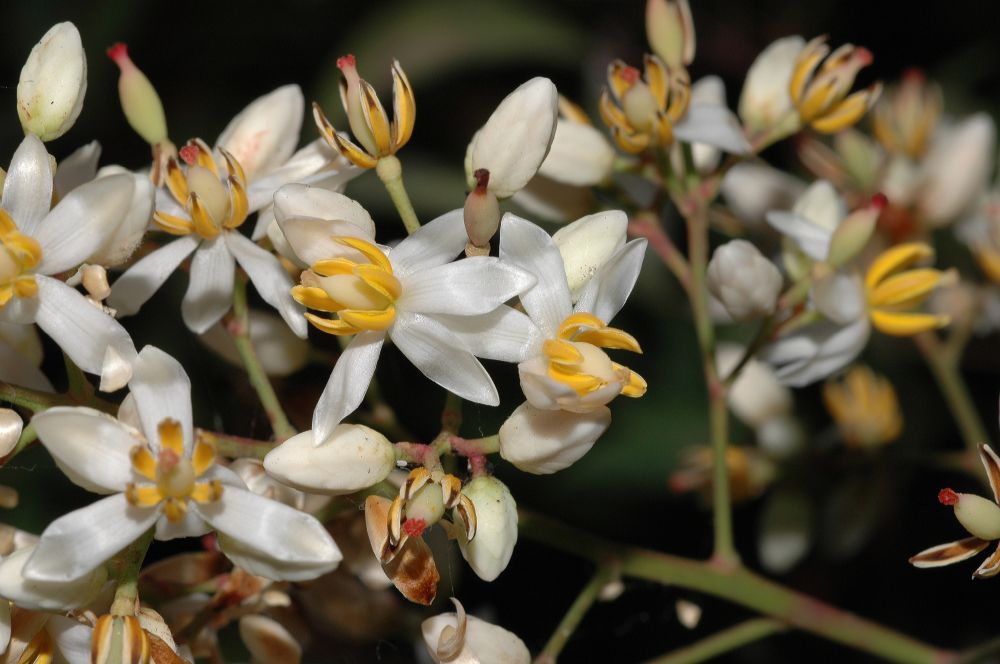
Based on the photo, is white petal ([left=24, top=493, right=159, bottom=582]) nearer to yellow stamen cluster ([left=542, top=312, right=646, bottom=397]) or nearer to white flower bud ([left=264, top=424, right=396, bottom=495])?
white flower bud ([left=264, top=424, right=396, bottom=495])

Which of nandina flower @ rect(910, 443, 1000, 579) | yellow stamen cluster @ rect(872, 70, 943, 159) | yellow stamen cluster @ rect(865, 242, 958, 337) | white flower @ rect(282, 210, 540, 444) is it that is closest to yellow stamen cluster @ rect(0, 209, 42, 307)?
white flower @ rect(282, 210, 540, 444)

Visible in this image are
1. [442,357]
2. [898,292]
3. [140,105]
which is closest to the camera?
[442,357]

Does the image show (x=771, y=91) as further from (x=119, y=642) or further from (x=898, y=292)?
(x=119, y=642)

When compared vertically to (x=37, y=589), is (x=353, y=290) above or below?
above

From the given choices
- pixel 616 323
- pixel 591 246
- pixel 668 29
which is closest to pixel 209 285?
pixel 591 246

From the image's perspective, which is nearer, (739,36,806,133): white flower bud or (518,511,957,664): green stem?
(518,511,957,664): green stem

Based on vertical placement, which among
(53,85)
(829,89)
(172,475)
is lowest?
(172,475)
